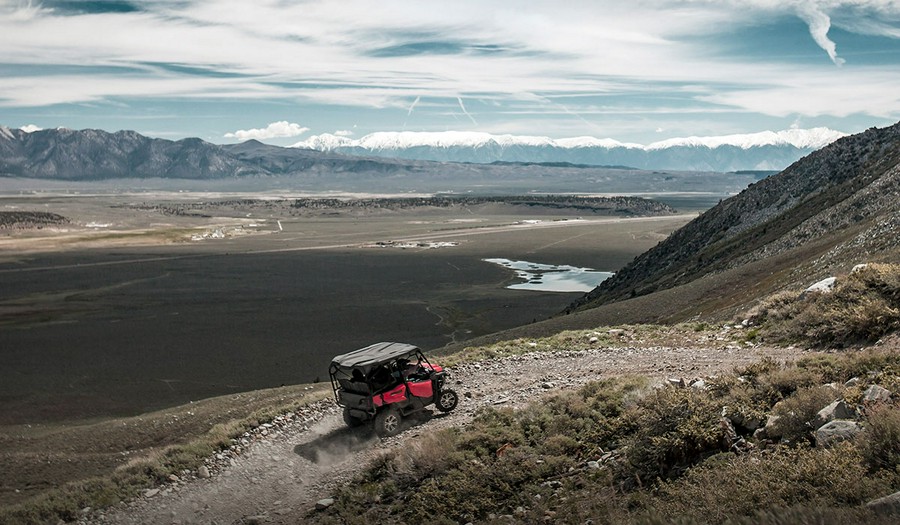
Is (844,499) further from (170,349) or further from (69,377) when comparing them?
(170,349)

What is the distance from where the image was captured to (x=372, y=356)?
1396 centimetres

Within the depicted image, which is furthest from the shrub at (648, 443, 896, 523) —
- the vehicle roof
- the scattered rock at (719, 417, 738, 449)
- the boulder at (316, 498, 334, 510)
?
the vehicle roof

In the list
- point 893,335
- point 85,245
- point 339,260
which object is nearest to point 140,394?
point 893,335

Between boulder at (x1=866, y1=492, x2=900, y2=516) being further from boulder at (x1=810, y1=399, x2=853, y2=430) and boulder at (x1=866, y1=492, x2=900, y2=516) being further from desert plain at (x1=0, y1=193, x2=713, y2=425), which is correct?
desert plain at (x1=0, y1=193, x2=713, y2=425)

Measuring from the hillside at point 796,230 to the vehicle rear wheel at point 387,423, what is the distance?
53.7 ft

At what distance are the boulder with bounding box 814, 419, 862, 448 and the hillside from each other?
14965mm

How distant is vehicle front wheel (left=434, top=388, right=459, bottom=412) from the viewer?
14195mm

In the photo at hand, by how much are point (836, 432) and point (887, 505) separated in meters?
2.12

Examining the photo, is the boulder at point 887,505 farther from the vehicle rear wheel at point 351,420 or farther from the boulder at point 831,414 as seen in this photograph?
the vehicle rear wheel at point 351,420

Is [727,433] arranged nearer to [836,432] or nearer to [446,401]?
[836,432]

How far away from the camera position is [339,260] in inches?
3462

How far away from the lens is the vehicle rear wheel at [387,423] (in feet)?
44.5

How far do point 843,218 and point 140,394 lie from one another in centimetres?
3624

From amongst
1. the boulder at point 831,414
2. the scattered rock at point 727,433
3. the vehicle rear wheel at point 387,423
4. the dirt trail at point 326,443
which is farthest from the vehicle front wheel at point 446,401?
the boulder at point 831,414
